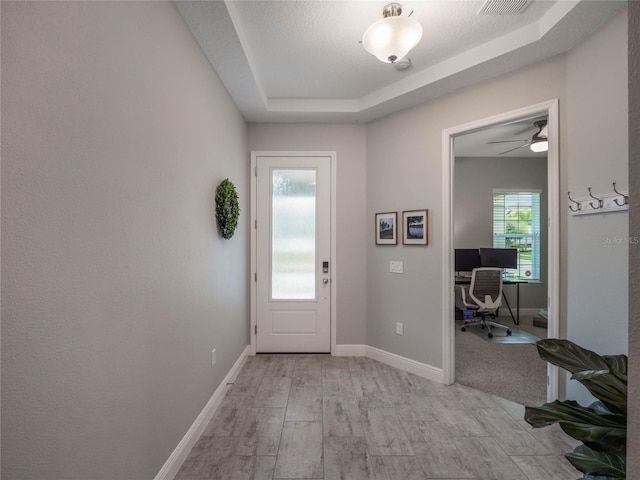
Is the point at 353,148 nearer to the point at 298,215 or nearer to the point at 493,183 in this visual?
the point at 298,215

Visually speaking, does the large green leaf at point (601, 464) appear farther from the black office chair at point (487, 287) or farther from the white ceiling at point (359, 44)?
the black office chair at point (487, 287)

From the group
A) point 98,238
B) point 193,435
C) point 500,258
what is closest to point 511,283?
point 500,258

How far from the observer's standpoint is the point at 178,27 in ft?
5.64

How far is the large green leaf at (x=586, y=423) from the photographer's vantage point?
3.02 feet

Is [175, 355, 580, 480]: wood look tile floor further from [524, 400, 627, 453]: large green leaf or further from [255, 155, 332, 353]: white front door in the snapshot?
[524, 400, 627, 453]: large green leaf

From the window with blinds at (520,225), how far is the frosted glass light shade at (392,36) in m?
4.40

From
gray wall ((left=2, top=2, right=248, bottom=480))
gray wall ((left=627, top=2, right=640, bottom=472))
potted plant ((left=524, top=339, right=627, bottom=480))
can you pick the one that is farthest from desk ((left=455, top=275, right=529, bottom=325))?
gray wall ((left=627, top=2, right=640, bottom=472))

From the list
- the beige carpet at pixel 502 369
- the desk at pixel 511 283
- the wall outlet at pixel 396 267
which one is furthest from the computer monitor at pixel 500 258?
the wall outlet at pixel 396 267

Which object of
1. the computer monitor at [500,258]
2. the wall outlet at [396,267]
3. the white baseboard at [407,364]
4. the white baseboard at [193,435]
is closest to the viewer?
the white baseboard at [193,435]

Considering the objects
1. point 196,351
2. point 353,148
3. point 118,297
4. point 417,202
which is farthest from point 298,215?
point 118,297

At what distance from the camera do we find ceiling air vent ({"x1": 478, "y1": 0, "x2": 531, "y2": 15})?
1.80 m

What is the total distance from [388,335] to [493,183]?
3.79 m

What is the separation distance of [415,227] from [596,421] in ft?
6.74

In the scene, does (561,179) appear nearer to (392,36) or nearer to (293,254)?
(392,36)
